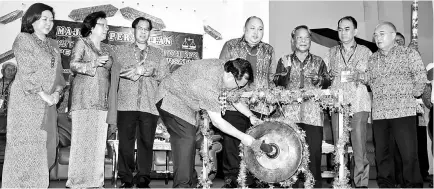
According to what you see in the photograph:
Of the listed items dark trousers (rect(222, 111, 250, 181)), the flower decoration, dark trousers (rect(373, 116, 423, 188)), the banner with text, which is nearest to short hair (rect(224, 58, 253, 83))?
dark trousers (rect(222, 111, 250, 181))

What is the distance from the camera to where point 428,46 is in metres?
7.94

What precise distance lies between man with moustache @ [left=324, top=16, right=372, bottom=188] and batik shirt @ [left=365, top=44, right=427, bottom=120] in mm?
131

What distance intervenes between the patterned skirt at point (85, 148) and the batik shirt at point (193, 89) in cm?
55

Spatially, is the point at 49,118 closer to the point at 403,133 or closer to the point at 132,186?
the point at 132,186

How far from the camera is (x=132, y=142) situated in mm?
4250

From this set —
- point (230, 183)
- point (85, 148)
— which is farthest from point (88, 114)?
point (230, 183)

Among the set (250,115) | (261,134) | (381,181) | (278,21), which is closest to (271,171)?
(261,134)

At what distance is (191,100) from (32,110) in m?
1.12

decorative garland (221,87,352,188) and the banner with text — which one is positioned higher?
the banner with text

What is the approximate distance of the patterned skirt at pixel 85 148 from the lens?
145 inches

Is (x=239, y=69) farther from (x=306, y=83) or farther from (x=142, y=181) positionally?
(x=142, y=181)

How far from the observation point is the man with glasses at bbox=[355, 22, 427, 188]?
4273 millimetres

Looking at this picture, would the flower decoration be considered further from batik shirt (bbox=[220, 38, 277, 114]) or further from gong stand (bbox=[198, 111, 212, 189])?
gong stand (bbox=[198, 111, 212, 189])

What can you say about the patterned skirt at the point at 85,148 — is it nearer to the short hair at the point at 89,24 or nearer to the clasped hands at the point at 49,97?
the clasped hands at the point at 49,97
